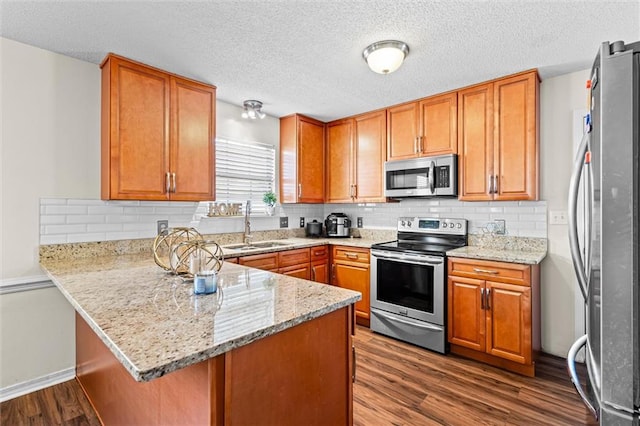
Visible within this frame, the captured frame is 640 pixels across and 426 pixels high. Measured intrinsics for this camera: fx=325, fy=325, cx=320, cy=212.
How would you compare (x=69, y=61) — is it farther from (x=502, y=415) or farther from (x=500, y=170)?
(x=502, y=415)

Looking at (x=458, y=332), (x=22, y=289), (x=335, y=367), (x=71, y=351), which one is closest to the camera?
(x=335, y=367)

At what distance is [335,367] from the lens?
4.40ft

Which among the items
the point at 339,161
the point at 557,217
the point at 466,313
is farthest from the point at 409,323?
the point at 339,161

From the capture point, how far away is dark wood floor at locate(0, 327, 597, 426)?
6.36 feet

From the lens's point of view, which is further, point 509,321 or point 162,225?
point 162,225

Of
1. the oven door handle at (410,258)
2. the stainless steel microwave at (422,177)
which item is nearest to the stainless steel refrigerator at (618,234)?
the oven door handle at (410,258)

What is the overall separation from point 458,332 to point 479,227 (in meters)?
1.07

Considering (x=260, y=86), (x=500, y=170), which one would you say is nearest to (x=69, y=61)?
(x=260, y=86)

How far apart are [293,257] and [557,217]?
2.40 metres

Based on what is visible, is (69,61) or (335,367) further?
(69,61)

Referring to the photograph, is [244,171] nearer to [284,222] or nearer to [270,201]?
[270,201]

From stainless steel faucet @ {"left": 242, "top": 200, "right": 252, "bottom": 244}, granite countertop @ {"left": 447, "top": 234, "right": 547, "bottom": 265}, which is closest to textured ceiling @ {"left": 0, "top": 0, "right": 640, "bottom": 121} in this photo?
stainless steel faucet @ {"left": 242, "top": 200, "right": 252, "bottom": 244}

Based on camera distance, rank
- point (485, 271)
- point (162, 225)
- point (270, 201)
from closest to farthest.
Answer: point (485, 271), point (162, 225), point (270, 201)

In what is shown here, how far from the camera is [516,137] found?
108 inches
